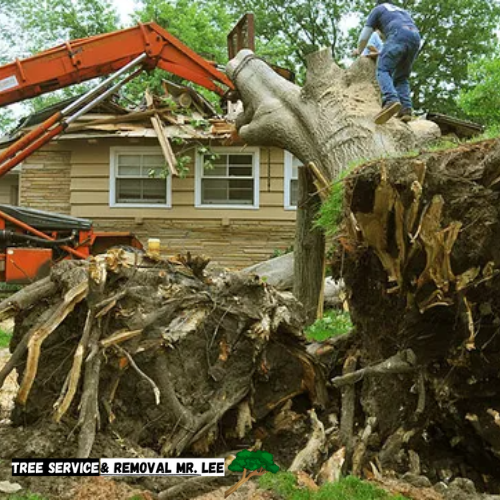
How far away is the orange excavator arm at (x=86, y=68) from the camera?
459 inches

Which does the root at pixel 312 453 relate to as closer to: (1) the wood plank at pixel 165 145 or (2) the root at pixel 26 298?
(2) the root at pixel 26 298

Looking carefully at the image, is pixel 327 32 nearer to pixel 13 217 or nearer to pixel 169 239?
pixel 169 239

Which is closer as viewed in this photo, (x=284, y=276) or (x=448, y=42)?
(x=284, y=276)

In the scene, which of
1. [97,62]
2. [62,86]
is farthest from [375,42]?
[62,86]

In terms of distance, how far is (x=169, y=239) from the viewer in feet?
53.7

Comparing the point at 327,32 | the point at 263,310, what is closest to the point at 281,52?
the point at 327,32

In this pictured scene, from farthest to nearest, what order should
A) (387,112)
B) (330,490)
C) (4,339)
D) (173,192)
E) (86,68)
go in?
(173,192) < (86,68) < (4,339) < (387,112) < (330,490)

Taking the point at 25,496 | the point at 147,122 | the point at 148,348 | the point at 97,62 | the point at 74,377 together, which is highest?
the point at 97,62

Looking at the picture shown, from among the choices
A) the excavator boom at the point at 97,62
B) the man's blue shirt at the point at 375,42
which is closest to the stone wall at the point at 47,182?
the excavator boom at the point at 97,62

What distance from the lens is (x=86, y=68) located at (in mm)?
12289

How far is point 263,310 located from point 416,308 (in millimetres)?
1341

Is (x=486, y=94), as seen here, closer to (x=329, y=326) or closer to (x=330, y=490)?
(x=329, y=326)

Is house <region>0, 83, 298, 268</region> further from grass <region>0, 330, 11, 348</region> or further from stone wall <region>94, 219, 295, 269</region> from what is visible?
grass <region>0, 330, 11, 348</region>

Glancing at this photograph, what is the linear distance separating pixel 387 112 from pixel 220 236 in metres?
9.61
